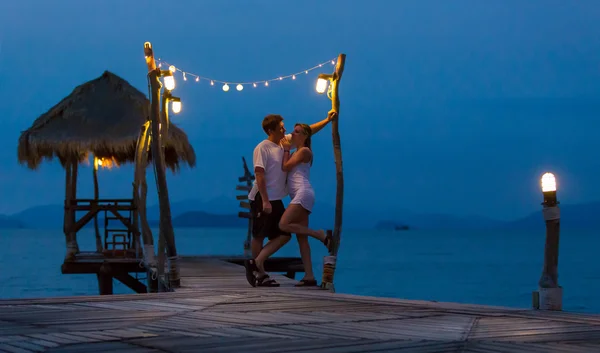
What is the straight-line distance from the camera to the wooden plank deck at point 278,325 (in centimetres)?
364

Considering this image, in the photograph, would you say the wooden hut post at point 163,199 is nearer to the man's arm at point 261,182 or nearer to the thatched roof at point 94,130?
the man's arm at point 261,182

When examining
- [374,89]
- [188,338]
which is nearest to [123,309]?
[188,338]

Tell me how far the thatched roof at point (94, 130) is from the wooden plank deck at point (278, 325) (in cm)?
1004

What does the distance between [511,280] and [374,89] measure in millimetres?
75677

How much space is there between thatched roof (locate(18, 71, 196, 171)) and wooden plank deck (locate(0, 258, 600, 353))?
1004 centimetres

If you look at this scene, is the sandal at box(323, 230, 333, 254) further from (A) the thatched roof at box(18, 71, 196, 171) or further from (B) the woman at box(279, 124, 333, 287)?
(A) the thatched roof at box(18, 71, 196, 171)

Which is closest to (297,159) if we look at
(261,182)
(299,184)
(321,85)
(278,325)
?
(299,184)

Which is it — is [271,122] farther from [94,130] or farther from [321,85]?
[94,130]

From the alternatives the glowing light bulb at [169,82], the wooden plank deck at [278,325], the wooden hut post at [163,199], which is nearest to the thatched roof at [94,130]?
the glowing light bulb at [169,82]

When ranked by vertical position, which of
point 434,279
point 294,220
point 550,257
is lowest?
point 434,279

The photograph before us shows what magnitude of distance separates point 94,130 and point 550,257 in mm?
11887

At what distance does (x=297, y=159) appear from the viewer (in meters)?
7.29

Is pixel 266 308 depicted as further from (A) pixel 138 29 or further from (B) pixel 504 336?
(A) pixel 138 29

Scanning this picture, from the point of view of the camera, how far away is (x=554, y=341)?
3.86 metres
